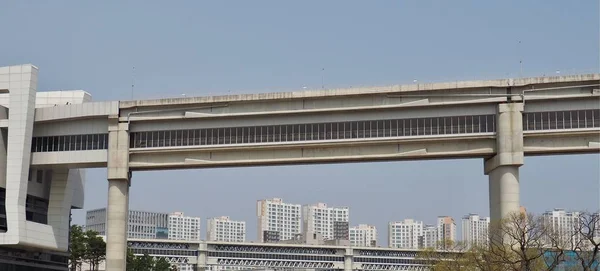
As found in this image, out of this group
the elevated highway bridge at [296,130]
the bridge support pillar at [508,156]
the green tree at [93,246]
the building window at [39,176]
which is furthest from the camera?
the green tree at [93,246]

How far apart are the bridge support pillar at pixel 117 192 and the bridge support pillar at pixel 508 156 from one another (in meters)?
30.9

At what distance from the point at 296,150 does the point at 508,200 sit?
17.7m

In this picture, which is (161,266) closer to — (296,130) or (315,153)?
(296,130)

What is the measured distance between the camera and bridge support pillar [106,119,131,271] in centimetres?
7544

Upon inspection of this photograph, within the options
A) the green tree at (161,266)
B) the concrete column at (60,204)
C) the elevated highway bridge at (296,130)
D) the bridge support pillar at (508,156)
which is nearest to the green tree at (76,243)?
the green tree at (161,266)

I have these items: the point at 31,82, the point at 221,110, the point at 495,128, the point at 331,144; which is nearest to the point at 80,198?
the point at 31,82

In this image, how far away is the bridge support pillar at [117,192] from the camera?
247 feet

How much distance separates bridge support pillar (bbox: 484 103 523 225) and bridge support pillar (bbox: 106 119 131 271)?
30.9 m

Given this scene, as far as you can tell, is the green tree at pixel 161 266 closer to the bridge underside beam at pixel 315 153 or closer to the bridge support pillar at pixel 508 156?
the bridge underside beam at pixel 315 153

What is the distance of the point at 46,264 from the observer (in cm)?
9069

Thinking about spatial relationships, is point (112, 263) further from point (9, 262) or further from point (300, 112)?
point (300, 112)

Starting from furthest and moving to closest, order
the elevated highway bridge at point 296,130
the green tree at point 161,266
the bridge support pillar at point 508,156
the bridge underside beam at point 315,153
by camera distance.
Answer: the green tree at point 161,266, the bridge underside beam at point 315,153, the elevated highway bridge at point 296,130, the bridge support pillar at point 508,156

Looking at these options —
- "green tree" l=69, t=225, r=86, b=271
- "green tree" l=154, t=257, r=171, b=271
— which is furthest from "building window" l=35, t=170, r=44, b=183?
"green tree" l=154, t=257, r=171, b=271

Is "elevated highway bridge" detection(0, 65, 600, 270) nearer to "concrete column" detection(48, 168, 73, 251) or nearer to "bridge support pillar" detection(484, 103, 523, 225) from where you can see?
"bridge support pillar" detection(484, 103, 523, 225)
